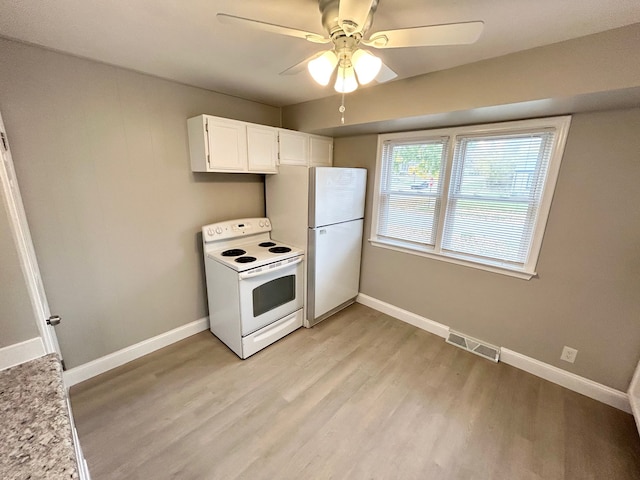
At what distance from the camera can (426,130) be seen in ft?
8.21

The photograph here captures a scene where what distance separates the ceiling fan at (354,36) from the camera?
97cm

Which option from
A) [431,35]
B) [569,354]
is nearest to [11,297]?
[431,35]

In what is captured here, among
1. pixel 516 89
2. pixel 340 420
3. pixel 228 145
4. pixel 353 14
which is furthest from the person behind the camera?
pixel 228 145

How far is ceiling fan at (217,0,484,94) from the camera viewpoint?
3.19 feet

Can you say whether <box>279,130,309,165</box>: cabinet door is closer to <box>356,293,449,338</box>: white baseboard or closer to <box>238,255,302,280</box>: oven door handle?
<box>238,255,302,280</box>: oven door handle

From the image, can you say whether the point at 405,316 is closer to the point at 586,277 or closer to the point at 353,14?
the point at 586,277

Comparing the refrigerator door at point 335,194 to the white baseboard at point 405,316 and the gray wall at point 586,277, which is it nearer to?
the white baseboard at point 405,316

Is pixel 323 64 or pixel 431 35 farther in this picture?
pixel 323 64

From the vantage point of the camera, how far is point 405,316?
293 centimetres

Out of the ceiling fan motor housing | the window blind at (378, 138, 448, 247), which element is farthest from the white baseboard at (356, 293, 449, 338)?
the ceiling fan motor housing

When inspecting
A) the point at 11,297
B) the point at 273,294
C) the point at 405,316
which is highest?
the point at 11,297

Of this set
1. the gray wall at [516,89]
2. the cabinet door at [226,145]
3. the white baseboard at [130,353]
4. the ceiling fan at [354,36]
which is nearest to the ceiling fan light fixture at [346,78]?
the ceiling fan at [354,36]

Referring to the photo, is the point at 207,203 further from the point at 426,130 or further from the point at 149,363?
the point at 426,130

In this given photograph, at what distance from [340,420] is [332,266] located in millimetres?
1398
